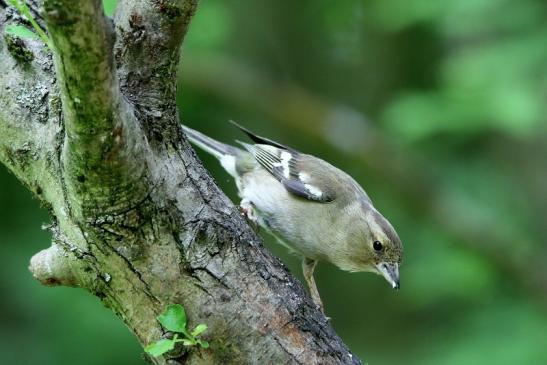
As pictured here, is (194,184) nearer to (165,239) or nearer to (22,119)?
(165,239)

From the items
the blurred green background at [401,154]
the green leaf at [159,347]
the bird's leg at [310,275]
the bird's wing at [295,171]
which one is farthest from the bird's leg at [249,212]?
the blurred green background at [401,154]

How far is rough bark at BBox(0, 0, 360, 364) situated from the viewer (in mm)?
2504

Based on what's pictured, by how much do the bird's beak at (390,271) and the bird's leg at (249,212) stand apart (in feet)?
2.86

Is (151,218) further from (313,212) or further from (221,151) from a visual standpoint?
(221,151)

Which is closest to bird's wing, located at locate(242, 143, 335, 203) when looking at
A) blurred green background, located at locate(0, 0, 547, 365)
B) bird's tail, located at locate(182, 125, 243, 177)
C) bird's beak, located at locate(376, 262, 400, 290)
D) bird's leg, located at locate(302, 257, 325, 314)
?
bird's tail, located at locate(182, 125, 243, 177)

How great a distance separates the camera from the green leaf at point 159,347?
97.0 inches

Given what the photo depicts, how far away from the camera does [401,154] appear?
9.02 metres

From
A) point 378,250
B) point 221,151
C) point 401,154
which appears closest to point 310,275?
point 378,250

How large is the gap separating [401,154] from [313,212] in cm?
383

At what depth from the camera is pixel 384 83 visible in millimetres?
10914

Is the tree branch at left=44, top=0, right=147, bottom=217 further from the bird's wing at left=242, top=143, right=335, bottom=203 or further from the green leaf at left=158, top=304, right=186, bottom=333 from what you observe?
the bird's wing at left=242, top=143, right=335, bottom=203

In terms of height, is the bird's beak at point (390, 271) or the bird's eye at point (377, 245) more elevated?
the bird's eye at point (377, 245)

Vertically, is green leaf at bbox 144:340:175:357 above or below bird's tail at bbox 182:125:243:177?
above

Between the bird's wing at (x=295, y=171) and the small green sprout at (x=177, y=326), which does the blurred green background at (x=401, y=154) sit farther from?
the small green sprout at (x=177, y=326)
